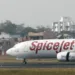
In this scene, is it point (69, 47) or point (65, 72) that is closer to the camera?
point (65, 72)

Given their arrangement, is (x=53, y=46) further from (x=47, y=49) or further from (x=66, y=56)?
(x=66, y=56)

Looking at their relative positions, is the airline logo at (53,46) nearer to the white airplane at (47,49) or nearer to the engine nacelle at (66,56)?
the white airplane at (47,49)

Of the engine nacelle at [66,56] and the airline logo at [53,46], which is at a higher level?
the airline logo at [53,46]

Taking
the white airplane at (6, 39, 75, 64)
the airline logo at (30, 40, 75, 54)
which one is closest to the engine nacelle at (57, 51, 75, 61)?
the white airplane at (6, 39, 75, 64)

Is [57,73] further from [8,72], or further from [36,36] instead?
[36,36]

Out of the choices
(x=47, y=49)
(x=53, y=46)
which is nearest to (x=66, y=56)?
(x=53, y=46)

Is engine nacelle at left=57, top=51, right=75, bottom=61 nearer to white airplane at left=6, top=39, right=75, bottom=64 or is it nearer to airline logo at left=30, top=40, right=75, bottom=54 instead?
white airplane at left=6, top=39, right=75, bottom=64

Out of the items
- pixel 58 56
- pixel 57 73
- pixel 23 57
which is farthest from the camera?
pixel 23 57

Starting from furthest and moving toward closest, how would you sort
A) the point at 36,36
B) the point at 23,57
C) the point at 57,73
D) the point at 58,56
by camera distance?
the point at 36,36 → the point at 23,57 → the point at 58,56 → the point at 57,73

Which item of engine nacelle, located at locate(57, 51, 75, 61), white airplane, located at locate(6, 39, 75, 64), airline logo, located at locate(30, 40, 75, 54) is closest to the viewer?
engine nacelle, located at locate(57, 51, 75, 61)

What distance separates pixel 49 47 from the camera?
58.8 meters

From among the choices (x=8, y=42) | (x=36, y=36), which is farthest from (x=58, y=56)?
(x=36, y=36)

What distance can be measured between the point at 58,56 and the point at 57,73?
834 inches

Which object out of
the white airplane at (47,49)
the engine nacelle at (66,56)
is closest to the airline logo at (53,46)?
the white airplane at (47,49)
